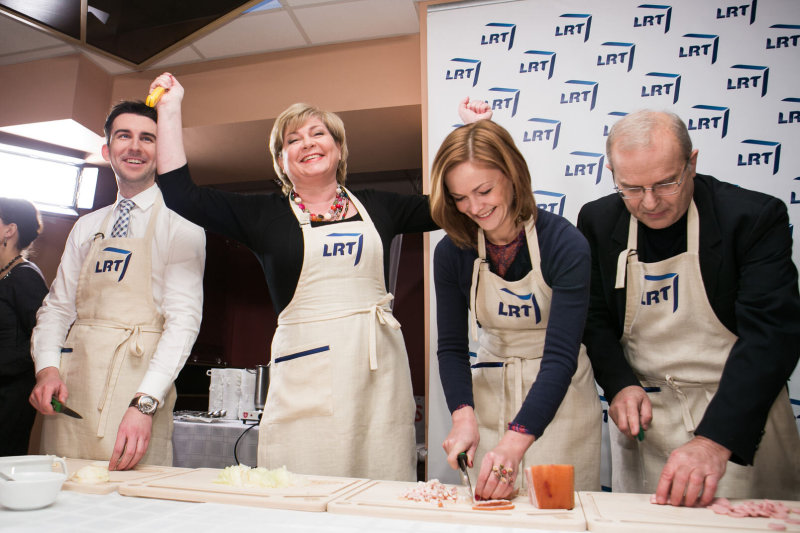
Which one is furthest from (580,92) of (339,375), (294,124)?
(339,375)

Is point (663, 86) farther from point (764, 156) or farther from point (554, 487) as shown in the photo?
point (554, 487)

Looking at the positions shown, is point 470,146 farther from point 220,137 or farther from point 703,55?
point 220,137

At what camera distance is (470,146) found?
56.6 inches

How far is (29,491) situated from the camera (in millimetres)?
926

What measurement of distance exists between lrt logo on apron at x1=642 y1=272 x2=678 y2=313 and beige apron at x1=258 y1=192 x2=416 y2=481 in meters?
0.72

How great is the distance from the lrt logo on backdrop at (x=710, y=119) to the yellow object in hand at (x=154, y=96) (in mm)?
2146

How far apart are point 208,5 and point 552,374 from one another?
2675 millimetres

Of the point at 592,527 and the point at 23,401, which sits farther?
the point at 23,401

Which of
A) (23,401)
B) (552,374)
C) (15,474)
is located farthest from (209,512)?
(23,401)

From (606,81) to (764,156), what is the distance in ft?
2.44

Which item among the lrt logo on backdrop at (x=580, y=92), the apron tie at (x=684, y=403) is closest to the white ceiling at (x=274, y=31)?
the lrt logo on backdrop at (x=580, y=92)

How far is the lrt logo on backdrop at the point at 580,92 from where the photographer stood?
263cm

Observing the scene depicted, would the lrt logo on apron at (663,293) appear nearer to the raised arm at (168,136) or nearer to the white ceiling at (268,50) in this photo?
the raised arm at (168,136)

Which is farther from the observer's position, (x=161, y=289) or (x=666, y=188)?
(x=161, y=289)
